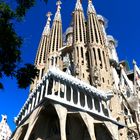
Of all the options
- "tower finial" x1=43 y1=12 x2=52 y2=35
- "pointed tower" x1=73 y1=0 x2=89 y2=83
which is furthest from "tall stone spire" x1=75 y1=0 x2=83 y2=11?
"tower finial" x1=43 y1=12 x2=52 y2=35

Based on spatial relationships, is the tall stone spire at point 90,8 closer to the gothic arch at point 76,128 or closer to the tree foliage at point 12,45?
the gothic arch at point 76,128

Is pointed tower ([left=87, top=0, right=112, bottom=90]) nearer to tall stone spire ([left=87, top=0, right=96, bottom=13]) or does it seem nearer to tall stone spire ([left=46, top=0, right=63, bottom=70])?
tall stone spire ([left=87, top=0, right=96, bottom=13])

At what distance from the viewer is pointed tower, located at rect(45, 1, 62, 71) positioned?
34.2 meters

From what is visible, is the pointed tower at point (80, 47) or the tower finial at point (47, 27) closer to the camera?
the pointed tower at point (80, 47)

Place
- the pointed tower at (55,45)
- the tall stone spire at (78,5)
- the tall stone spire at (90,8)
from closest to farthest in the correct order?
1. the pointed tower at (55,45)
2. the tall stone spire at (90,8)
3. the tall stone spire at (78,5)

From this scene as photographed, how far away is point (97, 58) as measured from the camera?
97.5 feet

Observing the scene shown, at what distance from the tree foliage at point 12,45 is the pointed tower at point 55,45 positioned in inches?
986

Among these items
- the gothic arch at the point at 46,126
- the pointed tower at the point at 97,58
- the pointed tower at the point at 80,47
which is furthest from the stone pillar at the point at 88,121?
the pointed tower at the point at 80,47

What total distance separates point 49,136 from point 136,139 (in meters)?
8.84

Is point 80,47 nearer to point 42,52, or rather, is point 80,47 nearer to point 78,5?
point 42,52

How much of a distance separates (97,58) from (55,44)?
27.9 ft

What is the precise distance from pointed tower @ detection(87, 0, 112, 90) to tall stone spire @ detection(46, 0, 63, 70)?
4804mm

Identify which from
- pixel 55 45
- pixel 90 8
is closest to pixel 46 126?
pixel 55 45

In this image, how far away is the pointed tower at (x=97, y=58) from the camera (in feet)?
89.7
